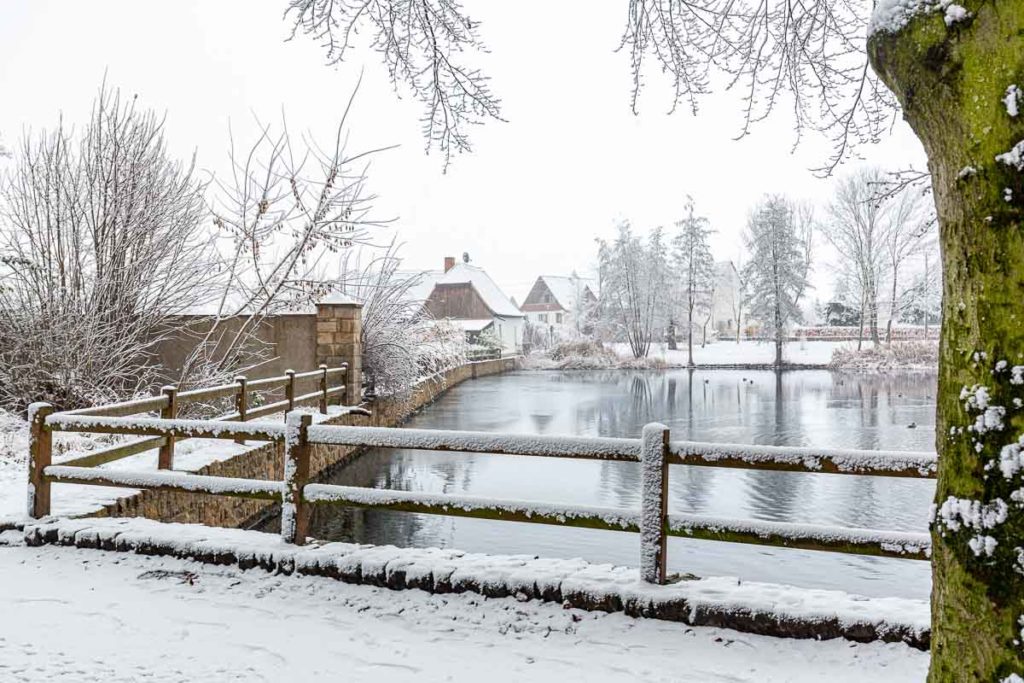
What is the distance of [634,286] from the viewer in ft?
145

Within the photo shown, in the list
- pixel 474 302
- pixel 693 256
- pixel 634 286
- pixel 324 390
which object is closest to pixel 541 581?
pixel 324 390

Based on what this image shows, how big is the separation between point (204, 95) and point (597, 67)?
10.4 m

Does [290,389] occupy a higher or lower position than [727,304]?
lower

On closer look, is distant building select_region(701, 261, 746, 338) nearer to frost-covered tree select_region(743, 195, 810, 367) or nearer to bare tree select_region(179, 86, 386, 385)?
frost-covered tree select_region(743, 195, 810, 367)

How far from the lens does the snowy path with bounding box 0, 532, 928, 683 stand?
301 centimetres

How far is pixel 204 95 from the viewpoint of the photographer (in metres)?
13.4

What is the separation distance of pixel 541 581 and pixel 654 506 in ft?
2.31

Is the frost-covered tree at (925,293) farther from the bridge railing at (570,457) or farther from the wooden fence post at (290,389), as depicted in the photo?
the bridge railing at (570,457)

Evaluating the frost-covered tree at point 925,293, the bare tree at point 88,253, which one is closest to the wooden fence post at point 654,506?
the bare tree at point 88,253

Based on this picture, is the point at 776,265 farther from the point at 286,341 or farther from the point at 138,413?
the point at 138,413

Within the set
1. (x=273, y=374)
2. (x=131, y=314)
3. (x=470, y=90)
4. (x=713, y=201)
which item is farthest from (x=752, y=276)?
(x=470, y=90)

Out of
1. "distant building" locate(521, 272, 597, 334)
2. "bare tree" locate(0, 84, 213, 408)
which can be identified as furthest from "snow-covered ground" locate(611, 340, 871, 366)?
"bare tree" locate(0, 84, 213, 408)

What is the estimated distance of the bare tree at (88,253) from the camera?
977 centimetres

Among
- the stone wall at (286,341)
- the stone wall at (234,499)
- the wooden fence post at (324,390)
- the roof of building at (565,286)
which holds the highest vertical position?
the roof of building at (565,286)
